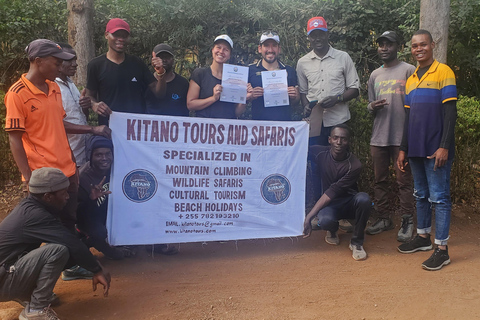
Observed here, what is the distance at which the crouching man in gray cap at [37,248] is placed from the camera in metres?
3.30

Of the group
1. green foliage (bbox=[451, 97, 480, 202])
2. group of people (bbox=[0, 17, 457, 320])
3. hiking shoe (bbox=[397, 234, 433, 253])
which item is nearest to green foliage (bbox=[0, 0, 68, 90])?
group of people (bbox=[0, 17, 457, 320])

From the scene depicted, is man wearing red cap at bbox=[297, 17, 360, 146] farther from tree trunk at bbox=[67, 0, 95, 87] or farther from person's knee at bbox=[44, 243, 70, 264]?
tree trunk at bbox=[67, 0, 95, 87]

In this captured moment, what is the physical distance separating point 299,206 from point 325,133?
994mm

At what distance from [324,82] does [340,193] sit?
1.32m

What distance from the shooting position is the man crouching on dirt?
4.86 m

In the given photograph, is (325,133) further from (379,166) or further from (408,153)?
(408,153)

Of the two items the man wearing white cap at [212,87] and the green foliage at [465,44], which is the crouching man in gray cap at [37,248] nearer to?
the man wearing white cap at [212,87]

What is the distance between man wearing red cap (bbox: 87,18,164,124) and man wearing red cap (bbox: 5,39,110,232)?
0.83m

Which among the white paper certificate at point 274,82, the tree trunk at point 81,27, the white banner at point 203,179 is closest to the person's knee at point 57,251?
the white banner at point 203,179

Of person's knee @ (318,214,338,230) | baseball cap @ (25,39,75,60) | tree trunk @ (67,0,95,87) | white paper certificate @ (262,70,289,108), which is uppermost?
tree trunk @ (67,0,95,87)

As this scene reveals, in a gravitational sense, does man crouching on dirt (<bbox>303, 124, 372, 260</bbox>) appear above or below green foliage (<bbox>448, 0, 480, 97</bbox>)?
below

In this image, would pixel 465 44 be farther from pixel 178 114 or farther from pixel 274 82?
pixel 178 114

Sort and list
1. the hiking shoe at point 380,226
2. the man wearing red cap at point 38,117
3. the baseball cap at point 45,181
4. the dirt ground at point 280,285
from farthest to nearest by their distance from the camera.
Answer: the hiking shoe at point 380,226, the dirt ground at point 280,285, the man wearing red cap at point 38,117, the baseball cap at point 45,181

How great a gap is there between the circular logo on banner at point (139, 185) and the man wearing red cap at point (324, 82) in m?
1.99
